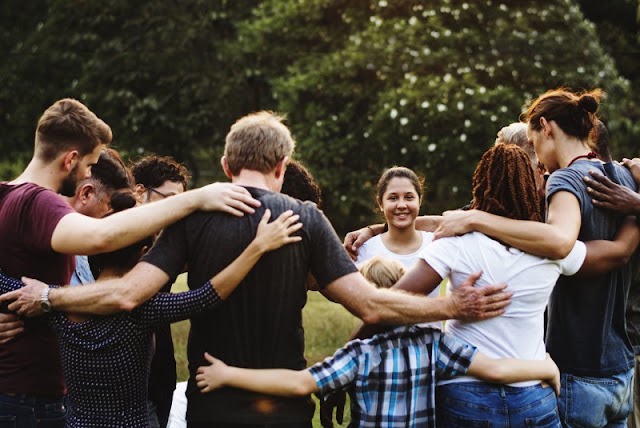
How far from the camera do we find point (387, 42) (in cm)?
1884

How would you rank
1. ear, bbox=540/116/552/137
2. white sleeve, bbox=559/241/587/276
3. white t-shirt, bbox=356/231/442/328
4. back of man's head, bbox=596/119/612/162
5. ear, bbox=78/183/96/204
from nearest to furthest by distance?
white sleeve, bbox=559/241/587/276
ear, bbox=540/116/552/137
ear, bbox=78/183/96/204
back of man's head, bbox=596/119/612/162
white t-shirt, bbox=356/231/442/328

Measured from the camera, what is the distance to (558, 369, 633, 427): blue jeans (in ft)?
12.5

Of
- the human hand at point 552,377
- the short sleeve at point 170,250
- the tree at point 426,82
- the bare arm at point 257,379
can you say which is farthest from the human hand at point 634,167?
the tree at point 426,82

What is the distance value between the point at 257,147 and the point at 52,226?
90 centimetres

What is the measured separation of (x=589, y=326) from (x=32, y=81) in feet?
73.3

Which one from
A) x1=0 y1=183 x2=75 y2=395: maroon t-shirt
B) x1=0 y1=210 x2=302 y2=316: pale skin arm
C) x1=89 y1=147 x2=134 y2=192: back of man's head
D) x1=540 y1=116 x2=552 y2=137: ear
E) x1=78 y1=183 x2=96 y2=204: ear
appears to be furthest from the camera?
x1=89 y1=147 x2=134 y2=192: back of man's head

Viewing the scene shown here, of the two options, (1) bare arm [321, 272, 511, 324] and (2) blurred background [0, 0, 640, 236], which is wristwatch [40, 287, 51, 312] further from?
(2) blurred background [0, 0, 640, 236]

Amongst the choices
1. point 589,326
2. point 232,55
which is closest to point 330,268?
point 589,326

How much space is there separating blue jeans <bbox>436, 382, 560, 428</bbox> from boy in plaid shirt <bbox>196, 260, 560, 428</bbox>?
0.21ft

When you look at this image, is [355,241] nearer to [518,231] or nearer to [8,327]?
[518,231]

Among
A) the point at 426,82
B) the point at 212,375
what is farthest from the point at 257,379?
the point at 426,82

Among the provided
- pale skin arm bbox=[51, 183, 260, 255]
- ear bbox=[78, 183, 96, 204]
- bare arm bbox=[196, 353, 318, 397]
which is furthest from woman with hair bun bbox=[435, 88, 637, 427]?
ear bbox=[78, 183, 96, 204]

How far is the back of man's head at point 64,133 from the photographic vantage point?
12.0 ft

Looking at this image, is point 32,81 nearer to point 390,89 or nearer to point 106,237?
point 390,89
